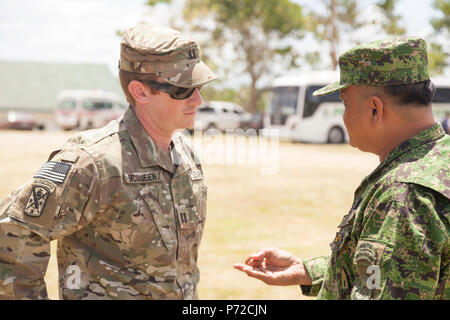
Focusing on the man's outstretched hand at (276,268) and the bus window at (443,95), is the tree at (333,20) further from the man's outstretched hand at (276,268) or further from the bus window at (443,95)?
the man's outstretched hand at (276,268)

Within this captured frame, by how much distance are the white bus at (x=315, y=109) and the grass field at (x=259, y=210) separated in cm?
733

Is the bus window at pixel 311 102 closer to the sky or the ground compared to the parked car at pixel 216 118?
closer to the sky

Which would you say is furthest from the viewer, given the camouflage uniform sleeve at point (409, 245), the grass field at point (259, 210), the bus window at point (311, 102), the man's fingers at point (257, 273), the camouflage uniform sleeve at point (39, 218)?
the bus window at point (311, 102)

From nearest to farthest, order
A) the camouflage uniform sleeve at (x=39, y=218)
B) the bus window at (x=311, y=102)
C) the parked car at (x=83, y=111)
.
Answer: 1. the camouflage uniform sleeve at (x=39, y=218)
2. the bus window at (x=311, y=102)
3. the parked car at (x=83, y=111)

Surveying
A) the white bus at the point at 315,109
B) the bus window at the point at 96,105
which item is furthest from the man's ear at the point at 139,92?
the bus window at the point at 96,105

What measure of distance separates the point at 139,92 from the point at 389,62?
105 cm

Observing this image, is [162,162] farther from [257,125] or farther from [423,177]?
[257,125]

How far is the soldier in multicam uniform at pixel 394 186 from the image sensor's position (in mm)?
1646

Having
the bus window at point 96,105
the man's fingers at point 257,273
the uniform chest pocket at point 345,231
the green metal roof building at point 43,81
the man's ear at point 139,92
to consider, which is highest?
the man's ear at point 139,92

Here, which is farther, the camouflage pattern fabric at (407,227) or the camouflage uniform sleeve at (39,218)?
the camouflage uniform sleeve at (39,218)

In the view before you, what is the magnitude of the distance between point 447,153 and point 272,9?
119 ft

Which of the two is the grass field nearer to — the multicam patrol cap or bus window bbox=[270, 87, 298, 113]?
the multicam patrol cap

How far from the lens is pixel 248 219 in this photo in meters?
8.41
